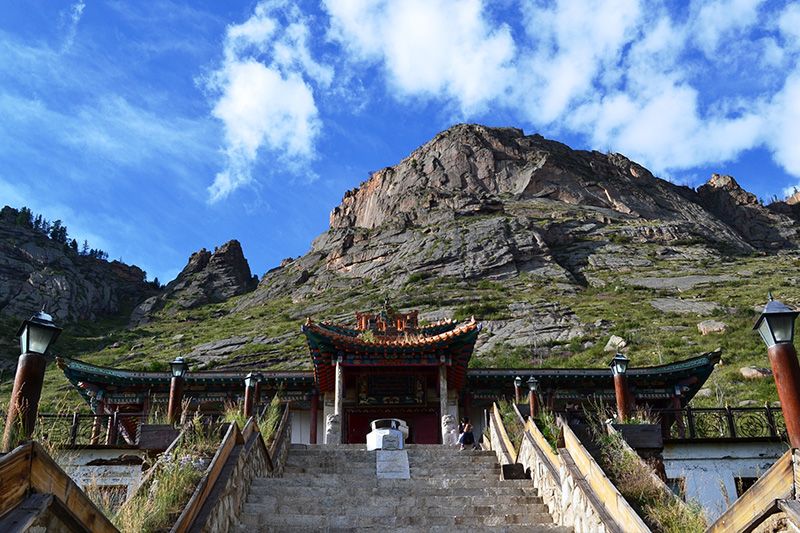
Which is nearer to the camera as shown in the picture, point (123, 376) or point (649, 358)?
point (123, 376)

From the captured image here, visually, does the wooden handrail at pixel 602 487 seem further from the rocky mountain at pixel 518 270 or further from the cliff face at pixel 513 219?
the cliff face at pixel 513 219

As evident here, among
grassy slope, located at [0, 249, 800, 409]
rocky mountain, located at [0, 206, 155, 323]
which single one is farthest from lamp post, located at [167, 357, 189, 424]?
rocky mountain, located at [0, 206, 155, 323]

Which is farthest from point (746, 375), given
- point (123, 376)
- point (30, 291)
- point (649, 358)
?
point (30, 291)

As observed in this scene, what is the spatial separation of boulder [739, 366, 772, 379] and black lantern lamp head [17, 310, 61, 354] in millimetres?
35719

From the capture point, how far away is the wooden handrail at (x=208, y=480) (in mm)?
7574

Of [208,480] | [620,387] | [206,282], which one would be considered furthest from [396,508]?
[206,282]

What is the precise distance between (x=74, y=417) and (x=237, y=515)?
22.2 feet

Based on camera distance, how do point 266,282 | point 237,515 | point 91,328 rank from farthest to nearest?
1. point 266,282
2. point 91,328
3. point 237,515

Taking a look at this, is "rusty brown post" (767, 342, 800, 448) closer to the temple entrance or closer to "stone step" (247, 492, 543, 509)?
"stone step" (247, 492, 543, 509)

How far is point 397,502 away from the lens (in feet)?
34.4

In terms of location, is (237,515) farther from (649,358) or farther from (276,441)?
(649,358)

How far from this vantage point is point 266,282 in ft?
302

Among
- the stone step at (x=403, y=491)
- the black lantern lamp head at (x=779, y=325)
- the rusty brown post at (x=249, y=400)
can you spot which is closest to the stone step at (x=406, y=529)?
the stone step at (x=403, y=491)

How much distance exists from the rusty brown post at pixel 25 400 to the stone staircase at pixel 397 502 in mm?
3119
